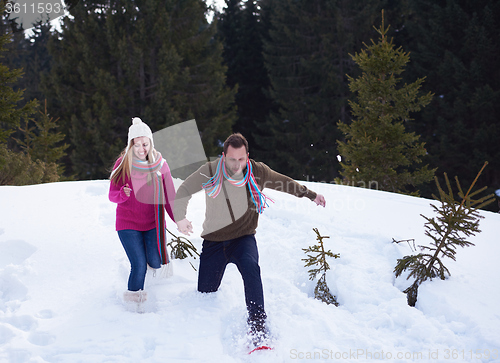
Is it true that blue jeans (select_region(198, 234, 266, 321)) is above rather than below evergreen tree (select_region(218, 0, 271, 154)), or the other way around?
below

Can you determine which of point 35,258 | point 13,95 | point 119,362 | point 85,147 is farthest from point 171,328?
point 85,147

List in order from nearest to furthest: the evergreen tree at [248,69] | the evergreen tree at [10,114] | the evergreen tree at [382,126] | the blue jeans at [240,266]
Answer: the blue jeans at [240,266], the evergreen tree at [10,114], the evergreen tree at [382,126], the evergreen tree at [248,69]

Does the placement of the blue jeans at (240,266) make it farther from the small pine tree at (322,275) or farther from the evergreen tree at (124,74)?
the evergreen tree at (124,74)

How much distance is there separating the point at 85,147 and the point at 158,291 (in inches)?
590

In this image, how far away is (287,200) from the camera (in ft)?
21.3

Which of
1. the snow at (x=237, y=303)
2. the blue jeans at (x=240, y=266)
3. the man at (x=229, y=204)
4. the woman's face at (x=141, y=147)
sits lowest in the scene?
the snow at (x=237, y=303)

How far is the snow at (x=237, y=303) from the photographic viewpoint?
290 cm

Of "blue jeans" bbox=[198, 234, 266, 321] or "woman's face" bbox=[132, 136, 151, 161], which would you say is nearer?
"blue jeans" bbox=[198, 234, 266, 321]

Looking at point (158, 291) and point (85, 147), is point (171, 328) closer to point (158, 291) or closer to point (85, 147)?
point (158, 291)

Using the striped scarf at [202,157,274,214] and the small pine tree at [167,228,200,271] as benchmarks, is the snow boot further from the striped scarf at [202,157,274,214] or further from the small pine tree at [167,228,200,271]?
the small pine tree at [167,228,200,271]

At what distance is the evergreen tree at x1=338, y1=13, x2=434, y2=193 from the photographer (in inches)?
415

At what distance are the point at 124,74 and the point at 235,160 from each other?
54.8ft

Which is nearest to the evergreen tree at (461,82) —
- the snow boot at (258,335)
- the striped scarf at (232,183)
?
the striped scarf at (232,183)

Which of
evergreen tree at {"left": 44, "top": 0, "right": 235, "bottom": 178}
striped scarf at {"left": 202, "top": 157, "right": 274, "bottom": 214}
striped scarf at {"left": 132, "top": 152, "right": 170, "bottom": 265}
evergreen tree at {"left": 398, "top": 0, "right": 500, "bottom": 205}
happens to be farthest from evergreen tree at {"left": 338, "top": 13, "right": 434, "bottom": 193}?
evergreen tree at {"left": 44, "top": 0, "right": 235, "bottom": 178}
